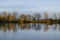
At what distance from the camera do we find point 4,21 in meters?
29.8

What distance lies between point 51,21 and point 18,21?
5921 mm

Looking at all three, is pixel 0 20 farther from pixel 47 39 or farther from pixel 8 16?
pixel 47 39

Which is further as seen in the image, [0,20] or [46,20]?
[46,20]

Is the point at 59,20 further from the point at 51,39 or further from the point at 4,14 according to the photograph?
the point at 51,39

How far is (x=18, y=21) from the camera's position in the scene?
95.8ft

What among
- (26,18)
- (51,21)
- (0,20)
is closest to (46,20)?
(51,21)

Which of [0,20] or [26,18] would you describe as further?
[26,18]

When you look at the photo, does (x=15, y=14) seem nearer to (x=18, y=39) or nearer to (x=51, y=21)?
(x=51, y=21)

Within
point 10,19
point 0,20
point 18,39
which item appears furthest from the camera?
point 10,19

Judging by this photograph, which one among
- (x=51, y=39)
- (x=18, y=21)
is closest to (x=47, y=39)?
(x=51, y=39)

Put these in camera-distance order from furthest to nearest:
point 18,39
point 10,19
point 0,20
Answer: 1. point 10,19
2. point 0,20
3. point 18,39

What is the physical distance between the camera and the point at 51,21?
31.0 metres

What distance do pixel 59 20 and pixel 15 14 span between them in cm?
788

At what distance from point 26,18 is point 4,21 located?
14.3ft
